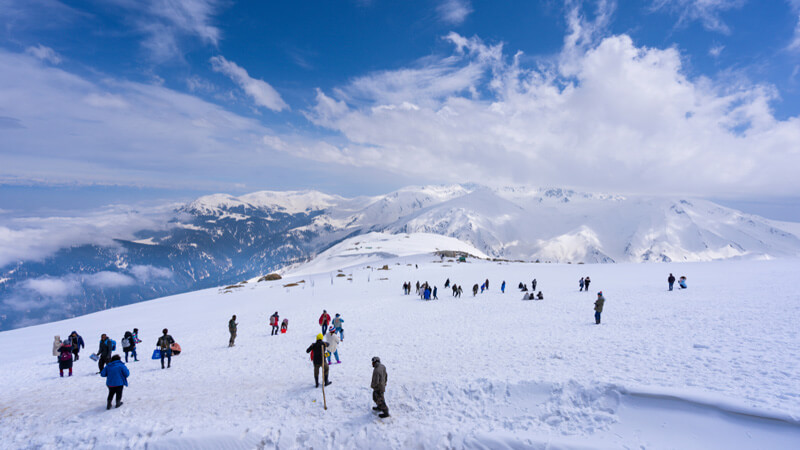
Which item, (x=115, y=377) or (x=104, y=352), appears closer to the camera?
(x=115, y=377)

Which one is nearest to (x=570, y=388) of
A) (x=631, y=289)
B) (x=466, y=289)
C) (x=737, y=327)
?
(x=737, y=327)

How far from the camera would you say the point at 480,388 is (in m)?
11.6

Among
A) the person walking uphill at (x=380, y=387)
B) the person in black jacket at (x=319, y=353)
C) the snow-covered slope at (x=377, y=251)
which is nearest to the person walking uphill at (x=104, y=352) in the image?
the person in black jacket at (x=319, y=353)

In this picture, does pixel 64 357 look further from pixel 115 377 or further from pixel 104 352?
pixel 115 377

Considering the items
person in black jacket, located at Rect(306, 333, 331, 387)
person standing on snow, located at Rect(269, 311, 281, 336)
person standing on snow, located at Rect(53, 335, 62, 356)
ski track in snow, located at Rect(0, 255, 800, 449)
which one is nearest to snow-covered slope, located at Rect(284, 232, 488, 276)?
person standing on snow, located at Rect(269, 311, 281, 336)

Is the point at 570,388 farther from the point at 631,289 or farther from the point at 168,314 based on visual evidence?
the point at 168,314

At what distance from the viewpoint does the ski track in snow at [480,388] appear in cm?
888

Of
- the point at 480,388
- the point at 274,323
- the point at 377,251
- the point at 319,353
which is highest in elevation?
the point at 377,251

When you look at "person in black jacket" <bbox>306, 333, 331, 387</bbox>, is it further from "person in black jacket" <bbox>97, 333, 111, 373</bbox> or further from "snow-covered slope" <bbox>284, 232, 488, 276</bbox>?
"snow-covered slope" <bbox>284, 232, 488, 276</bbox>

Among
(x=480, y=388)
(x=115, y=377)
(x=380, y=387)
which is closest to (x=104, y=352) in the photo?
(x=115, y=377)

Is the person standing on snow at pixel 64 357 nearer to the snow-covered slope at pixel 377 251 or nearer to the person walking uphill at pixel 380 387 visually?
the person walking uphill at pixel 380 387

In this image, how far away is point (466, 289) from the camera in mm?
42250

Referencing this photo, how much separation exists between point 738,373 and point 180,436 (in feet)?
57.9

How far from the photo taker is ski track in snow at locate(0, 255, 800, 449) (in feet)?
29.1
